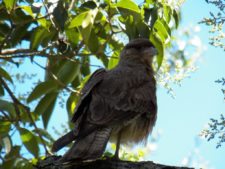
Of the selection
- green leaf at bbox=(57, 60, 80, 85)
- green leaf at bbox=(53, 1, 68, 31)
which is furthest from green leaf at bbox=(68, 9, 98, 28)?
green leaf at bbox=(57, 60, 80, 85)

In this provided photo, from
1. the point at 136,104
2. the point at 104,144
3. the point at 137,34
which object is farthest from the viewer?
the point at 136,104

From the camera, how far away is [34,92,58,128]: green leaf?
6.38 m

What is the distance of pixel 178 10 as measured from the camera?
6238 millimetres

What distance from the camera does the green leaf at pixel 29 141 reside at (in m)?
6.25

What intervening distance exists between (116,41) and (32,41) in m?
0.84

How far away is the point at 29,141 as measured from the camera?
20.6 ft

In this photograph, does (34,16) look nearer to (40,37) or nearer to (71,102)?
(40,37)

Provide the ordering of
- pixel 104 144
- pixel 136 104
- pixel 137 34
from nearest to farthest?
pixel 104 144, pixel 137 34, pixel 136 104

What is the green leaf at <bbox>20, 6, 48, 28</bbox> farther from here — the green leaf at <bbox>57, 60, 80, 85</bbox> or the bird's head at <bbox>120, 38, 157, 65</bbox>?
the bird's head at <bbox>120, 38, 157, 65</bbox>

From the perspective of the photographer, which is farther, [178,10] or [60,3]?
[178,10]

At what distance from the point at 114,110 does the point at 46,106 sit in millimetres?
764

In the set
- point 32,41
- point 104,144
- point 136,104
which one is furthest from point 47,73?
point 104,144

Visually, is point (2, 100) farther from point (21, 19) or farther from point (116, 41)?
point (116, 41)

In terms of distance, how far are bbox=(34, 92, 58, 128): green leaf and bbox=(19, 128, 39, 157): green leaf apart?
180mm
